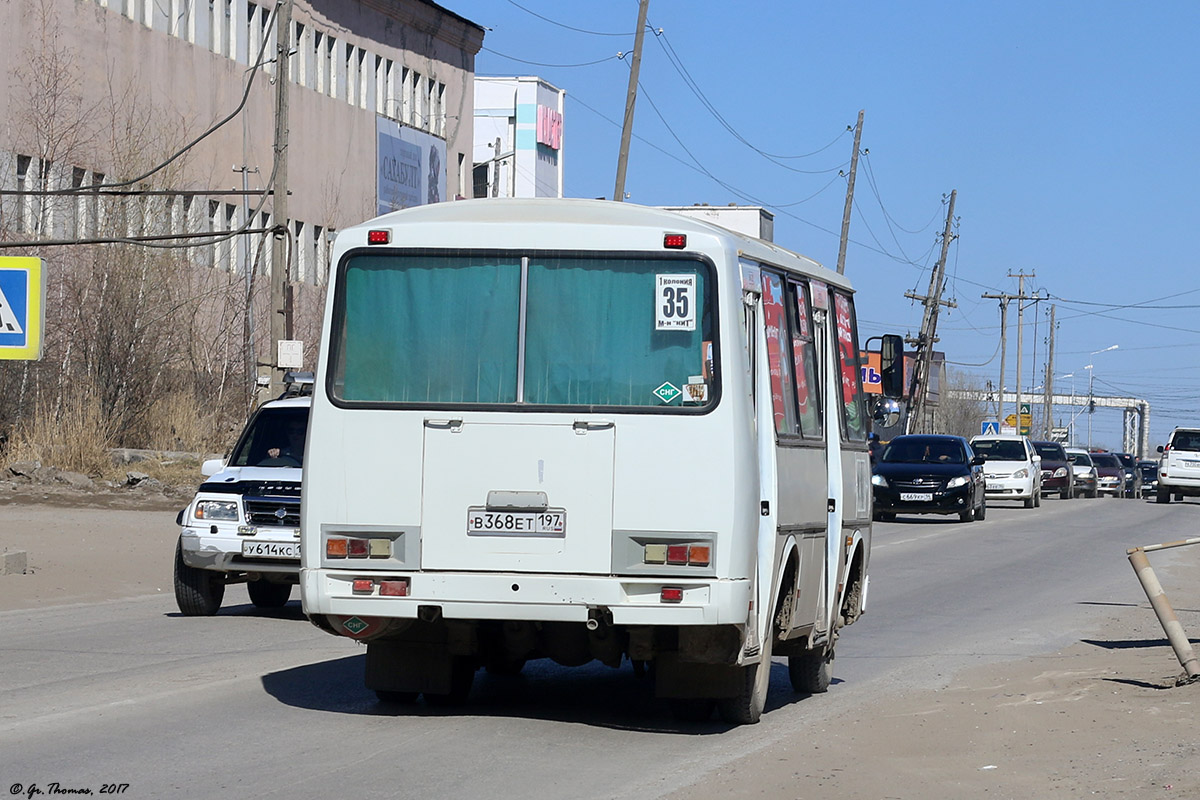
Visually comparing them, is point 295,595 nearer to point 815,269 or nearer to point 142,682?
point 142,682

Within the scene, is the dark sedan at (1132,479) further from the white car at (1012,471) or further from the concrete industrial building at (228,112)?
the concrete industrial building at (228,112)

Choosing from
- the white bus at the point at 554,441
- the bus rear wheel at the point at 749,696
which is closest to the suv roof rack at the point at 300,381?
the white bus at the point at 554,441

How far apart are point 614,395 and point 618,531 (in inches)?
27.4

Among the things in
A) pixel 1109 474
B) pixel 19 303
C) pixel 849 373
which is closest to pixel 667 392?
pixel 849 373

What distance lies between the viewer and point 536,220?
9.15 metres

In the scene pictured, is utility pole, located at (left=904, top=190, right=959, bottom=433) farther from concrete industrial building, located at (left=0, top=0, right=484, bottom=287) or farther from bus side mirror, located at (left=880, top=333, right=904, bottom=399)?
bus side mirror, located at (left=880, top=333, right=904, bottom=399)

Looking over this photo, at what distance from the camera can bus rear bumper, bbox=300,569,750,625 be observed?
8.66m

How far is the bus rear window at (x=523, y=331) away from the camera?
8938 mm

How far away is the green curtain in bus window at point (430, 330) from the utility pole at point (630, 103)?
82.8 feet

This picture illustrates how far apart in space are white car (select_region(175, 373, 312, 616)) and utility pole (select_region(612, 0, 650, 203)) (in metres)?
19.1

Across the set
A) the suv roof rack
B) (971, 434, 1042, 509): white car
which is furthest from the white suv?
the suv roof rack

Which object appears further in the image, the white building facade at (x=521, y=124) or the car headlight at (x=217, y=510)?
the white building facade at (x=521, y=124)

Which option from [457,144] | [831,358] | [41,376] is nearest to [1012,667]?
[831,358]

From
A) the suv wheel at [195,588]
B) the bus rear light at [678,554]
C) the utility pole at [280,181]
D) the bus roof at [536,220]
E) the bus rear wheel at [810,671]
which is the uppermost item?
the utility pole at [280,181]
